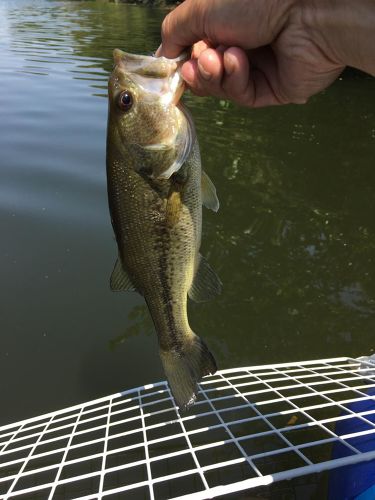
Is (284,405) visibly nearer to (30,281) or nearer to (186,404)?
(186,404)

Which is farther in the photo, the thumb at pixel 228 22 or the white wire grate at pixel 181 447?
the white wire grate at pixel 181 447

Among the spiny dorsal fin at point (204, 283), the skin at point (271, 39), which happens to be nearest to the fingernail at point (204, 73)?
the skin at point (271, 39)

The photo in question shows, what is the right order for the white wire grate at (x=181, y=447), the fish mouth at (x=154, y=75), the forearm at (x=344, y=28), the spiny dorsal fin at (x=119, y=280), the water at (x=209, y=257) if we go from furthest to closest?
the water at (x=209, y=257)
the white wire grate at (x=181, y=447)
the spiny dorsal fin at (x=119, y=280)
the fish mouth at (x=154, y=75)
the forearm at (x=344, y=28)

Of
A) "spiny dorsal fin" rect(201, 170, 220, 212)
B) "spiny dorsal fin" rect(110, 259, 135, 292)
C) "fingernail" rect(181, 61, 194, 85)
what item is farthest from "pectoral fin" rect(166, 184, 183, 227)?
"fingernail" rect(181, 61, 194, 85)

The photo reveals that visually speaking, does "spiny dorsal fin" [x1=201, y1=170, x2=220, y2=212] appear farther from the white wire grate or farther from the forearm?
the white wire grate

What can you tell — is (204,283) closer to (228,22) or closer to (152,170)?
(152,170)

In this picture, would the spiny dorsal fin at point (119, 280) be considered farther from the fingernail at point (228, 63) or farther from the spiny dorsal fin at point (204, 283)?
the fingernail at point (228, 63)

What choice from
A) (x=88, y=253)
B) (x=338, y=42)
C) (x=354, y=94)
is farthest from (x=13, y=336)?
(x=354, y=94)
